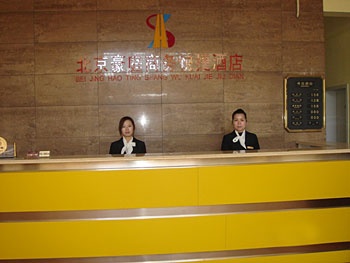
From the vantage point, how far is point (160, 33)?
4816mm

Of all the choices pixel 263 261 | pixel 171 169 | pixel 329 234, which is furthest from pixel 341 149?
pixel 171 169

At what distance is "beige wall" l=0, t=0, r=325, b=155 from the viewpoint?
477 cm

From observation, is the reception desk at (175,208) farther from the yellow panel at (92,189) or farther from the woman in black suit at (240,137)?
the woman in black suit at (240,137)

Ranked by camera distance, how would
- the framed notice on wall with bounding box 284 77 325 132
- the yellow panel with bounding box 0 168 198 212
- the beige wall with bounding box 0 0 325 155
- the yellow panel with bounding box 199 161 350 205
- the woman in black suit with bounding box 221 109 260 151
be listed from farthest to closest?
1. the framed notice on wall with bounding box 284 77 325 132
2. the beige wall with bounding box 0 0 325 155
3. the woman in black suit with bounding box 221 109 260 151
4. the yellow panel with bounding box 199 161 350 205
5. the yellow panel with bounding box 0 168 198 212

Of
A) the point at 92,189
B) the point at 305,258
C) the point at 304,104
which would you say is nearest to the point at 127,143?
the point at 92,189

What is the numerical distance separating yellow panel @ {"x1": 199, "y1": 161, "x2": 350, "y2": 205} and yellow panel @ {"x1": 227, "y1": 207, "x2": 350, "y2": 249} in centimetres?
15

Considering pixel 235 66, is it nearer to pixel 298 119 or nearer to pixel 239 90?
pixel 239 90

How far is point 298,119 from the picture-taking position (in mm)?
5027

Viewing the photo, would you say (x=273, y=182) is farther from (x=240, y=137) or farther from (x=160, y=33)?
(x=160, y=33)

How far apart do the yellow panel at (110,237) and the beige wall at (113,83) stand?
2.20 meters

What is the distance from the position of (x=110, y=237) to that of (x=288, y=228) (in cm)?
165

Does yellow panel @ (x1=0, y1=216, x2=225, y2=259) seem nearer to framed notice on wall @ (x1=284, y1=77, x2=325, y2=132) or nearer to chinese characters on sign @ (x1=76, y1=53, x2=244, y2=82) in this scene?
chinese characters on sign @ (x1=76, y1=53, x2=244, y2=82)

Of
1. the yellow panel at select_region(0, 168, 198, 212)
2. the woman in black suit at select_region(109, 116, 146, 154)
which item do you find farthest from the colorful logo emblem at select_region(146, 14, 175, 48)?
the yellow panel at select_region(0, 168, 198, 212)

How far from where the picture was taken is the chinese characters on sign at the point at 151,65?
15.7 feet
